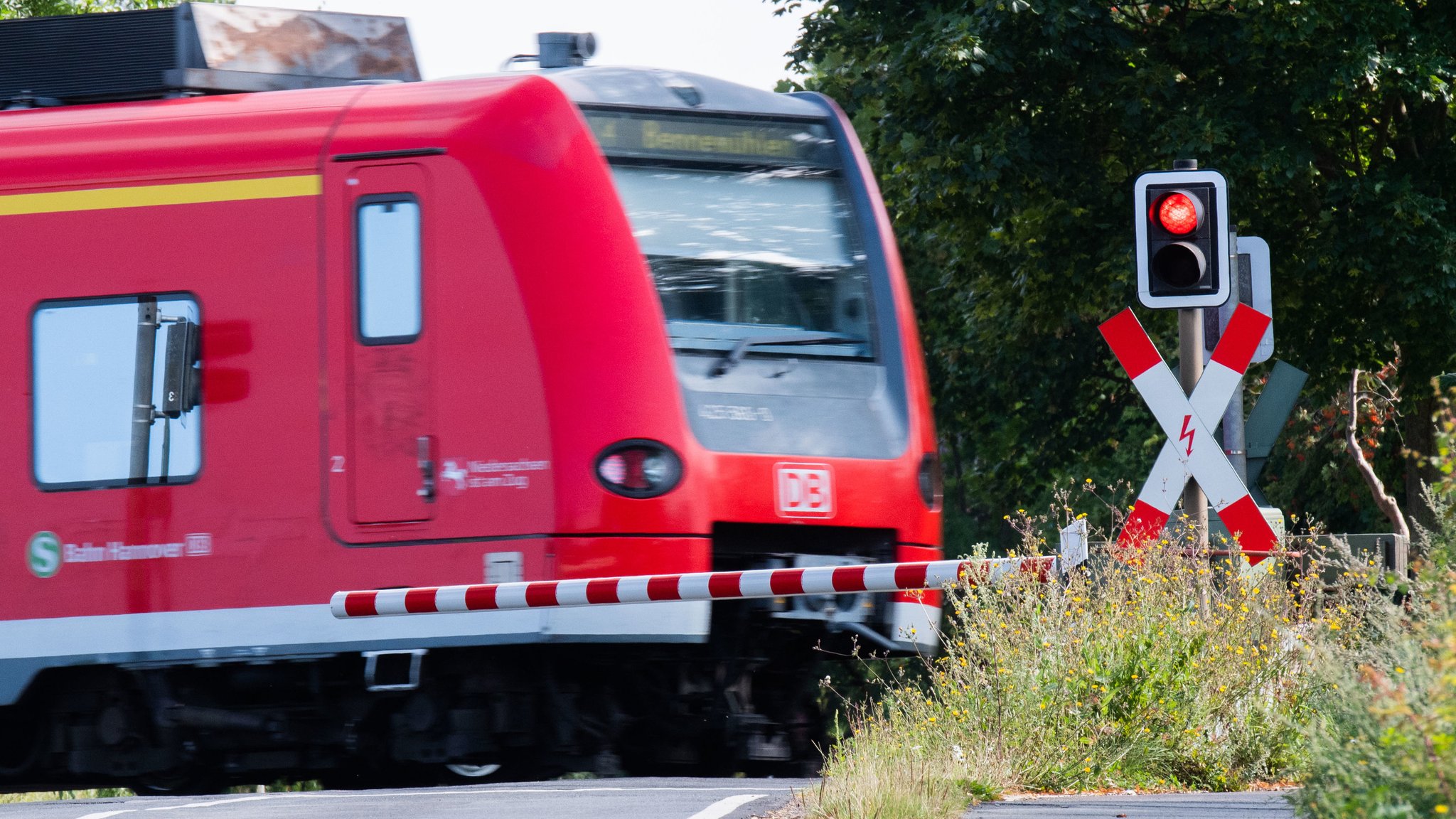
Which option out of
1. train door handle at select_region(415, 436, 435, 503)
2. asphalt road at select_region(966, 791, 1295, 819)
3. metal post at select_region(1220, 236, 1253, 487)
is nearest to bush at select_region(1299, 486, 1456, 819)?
asphalt road at select_region(966, 791, 1295, 819)

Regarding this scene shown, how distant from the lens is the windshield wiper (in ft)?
28.4

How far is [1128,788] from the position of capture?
8.79 m

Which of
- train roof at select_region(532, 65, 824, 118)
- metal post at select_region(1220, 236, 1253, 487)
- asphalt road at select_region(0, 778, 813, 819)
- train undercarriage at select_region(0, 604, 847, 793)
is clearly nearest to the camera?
asphalt road at select_region(0, 778, 813, 819)

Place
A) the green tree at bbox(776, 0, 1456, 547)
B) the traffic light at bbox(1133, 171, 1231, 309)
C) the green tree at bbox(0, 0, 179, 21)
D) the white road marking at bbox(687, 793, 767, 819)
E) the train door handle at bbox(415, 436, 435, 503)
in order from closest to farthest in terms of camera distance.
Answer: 1. the white road marking at bbox(687, 793, 767, 819)
2. the train door handle at bbox(415, 436, 435, 503)
3. the traffic light at bbox(1133, 171, 1231, 309)
4. the green tree at bbox(776, 0, 1456, 547)
5. the green tree at bbox(0, 0, 179, 21)

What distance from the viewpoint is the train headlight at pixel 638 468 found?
827cm

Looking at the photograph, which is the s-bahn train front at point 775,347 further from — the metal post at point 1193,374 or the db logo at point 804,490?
the metal post at point 1193,374

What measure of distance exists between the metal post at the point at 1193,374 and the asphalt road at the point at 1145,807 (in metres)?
1.14

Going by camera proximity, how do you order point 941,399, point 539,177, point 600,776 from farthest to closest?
point 941,399
point 600,776
point 539,177

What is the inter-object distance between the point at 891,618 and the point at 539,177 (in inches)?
96.5

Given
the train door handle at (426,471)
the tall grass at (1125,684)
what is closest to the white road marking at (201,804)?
the train door handle at (426,471)

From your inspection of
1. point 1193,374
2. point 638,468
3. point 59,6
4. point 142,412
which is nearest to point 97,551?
point 142,412

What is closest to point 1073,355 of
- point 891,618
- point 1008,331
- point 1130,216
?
point 1008,331

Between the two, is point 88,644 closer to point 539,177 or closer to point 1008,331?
point 539,177

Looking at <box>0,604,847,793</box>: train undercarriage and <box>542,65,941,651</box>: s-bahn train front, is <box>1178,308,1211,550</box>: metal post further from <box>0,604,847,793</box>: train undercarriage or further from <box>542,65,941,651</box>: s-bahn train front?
<box>0,604,847,793</box>: train undercarriage
